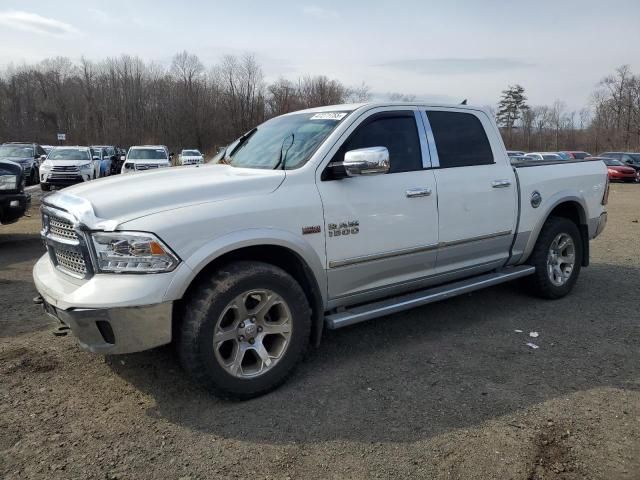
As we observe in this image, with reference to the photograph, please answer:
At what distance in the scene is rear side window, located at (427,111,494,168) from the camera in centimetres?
453

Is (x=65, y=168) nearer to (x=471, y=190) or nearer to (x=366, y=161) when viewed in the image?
(x=471, y=190)

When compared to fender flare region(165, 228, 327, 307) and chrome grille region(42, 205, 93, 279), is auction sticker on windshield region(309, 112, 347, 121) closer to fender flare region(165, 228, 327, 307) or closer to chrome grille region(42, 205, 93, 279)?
fender flare region(165, 228, 327, 307)

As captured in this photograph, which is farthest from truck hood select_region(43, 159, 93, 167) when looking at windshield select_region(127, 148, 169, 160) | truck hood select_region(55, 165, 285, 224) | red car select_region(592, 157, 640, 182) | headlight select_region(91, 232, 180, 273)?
red car select_region(592, 157, 640, 182)

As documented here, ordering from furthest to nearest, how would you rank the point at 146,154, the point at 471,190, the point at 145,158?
the point at 146,154 → the point at 145,158 → the point at 471,190

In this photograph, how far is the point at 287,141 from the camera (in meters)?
4.24

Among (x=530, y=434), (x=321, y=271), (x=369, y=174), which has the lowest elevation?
(x=530, y=434)

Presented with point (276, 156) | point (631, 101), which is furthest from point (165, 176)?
point (631, 101)

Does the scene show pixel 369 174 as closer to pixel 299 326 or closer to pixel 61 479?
pixel 299 326

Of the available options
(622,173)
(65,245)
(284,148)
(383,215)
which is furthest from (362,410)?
(622,173)

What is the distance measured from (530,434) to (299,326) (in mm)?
1582

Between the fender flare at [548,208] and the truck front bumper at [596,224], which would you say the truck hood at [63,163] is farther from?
the truck front bumper at [596,224]

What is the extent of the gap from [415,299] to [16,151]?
23015 mm

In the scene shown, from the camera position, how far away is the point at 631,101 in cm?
7044

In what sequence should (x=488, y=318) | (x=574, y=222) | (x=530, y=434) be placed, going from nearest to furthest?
(x=530, y=434) < (x=488, y=318) < (x=574, y=222)
